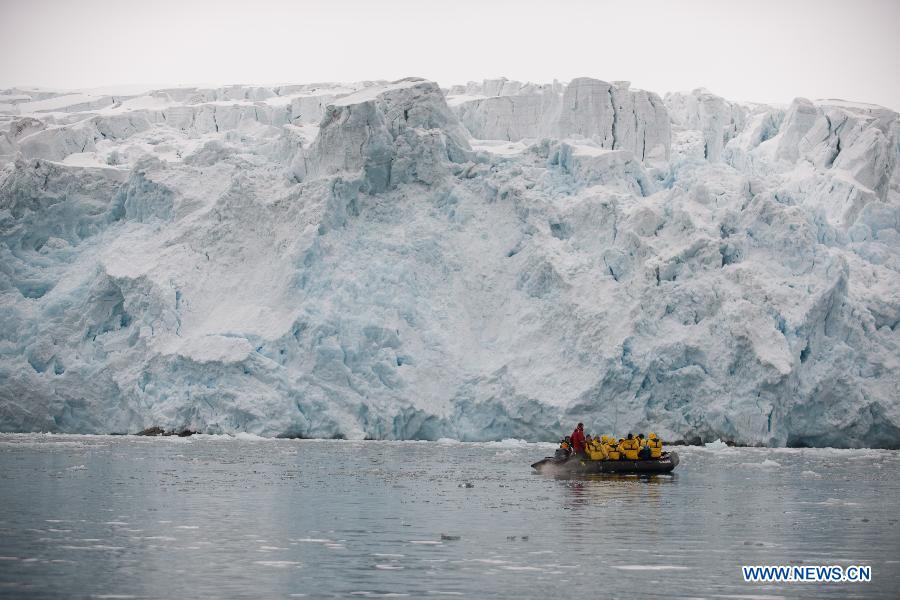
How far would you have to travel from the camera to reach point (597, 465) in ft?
81.7

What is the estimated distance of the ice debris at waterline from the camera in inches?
1293

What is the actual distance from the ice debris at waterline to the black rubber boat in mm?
7849

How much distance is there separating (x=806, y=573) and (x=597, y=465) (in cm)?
1323

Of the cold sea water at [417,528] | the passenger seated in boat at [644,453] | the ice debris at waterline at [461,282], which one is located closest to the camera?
the cold sea water at [417,528]

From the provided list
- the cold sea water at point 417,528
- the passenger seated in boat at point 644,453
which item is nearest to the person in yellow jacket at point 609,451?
the passenger seated in boat at point 644,453

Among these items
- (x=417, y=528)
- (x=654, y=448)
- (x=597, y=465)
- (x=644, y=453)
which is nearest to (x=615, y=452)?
(x=597, y=465)

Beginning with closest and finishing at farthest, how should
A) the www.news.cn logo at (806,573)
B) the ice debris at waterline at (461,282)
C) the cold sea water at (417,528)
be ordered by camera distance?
the cold sea water at (417,528), the www.news.cn logo at (806,573), the ice debris at waterline at (461,282)

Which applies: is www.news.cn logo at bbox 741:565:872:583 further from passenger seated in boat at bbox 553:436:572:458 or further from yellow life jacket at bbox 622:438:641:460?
yellow life jacket at bbox 622:438:641:460

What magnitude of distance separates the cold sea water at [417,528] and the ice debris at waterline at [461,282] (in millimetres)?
7020

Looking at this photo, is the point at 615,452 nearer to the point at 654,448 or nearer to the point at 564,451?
the point at 654,448

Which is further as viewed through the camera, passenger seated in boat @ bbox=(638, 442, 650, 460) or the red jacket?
the red jacket

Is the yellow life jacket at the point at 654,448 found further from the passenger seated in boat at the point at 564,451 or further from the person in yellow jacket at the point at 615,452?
the passenger seated in boat at the point at 564,451

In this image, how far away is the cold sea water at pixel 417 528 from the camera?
10797mm

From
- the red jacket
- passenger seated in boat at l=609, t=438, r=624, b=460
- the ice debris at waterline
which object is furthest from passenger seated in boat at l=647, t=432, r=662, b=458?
the ice debris at waterline
